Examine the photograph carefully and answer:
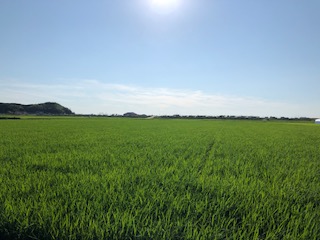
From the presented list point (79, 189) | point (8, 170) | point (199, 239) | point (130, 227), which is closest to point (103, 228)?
point (130, 227)

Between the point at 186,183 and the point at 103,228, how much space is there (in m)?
2.24

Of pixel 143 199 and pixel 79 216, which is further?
pixel 143 199

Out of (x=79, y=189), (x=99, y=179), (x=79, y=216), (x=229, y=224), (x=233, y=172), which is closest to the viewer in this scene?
(x=79, y=216)

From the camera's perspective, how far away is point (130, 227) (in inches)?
102

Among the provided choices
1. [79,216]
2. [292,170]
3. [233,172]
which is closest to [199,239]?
[79,216]

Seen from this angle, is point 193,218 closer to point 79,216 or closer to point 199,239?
point 199,239

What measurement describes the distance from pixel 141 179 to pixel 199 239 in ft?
7.39

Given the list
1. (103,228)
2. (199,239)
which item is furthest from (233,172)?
(103,228)

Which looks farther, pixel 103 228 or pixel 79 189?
pixel 79 189

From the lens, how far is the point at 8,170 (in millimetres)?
5266

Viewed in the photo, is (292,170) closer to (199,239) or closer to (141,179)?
(141,179)

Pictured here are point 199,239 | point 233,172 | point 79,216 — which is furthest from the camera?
point 233,172

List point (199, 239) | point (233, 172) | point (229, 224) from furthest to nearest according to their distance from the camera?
point (233, 172) → point (229, 224) → point (199, 239)

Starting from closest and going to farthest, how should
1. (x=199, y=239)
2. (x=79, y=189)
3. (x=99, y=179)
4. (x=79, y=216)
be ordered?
(x=199, y=239), (x=79, y=216), (x=79, y=189), (x=99, y=179)
